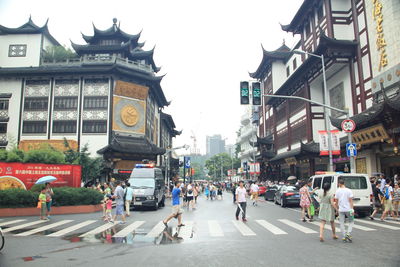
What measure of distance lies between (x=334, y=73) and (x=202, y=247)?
24.0 m

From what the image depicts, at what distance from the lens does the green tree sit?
43.9 meters

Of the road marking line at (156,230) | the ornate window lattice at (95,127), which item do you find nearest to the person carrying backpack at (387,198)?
the road marking line at (156,230)

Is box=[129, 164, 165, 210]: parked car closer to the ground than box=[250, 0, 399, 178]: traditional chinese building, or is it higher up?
closer to the ground

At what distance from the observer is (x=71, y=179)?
21.8m

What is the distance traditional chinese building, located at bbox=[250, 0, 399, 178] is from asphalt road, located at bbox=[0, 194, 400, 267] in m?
10.6

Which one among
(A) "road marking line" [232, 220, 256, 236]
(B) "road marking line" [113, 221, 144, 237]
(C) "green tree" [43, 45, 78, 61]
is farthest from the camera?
(C) "green tree" [43, 45, 78, 61]

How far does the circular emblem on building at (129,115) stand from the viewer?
39.1 metres

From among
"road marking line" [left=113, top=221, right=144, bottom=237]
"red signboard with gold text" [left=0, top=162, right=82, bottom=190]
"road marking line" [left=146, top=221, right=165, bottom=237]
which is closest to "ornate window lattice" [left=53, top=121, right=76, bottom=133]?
"red signboard with gold text" [left=0, top=162, right=82, bottom=190]

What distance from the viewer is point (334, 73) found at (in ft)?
92.3

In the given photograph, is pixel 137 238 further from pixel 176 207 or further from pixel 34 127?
pixel 34 127

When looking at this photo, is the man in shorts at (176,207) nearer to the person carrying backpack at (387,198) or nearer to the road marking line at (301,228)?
the road marking line at (301,228)

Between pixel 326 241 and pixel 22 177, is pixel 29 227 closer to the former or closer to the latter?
pixel 22 177

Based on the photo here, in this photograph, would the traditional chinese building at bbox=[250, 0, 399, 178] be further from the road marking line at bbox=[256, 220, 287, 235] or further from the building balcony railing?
the building balcony railing

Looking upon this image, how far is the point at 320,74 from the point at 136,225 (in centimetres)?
2238
